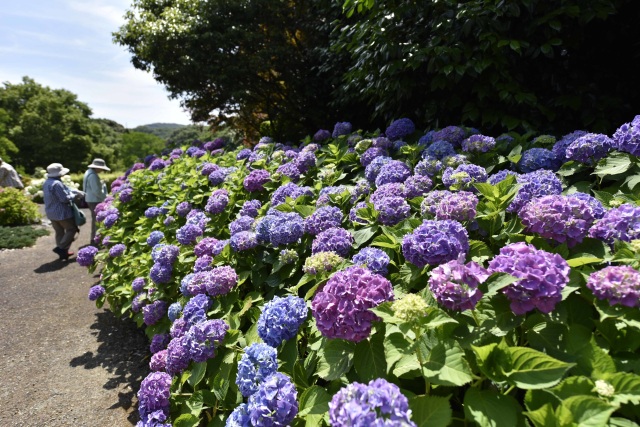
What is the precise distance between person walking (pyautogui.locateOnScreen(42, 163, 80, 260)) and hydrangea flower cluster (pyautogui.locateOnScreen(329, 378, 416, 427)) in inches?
338

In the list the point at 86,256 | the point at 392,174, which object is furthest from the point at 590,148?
the point at 86,256

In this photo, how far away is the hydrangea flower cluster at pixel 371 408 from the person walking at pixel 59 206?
8.59m

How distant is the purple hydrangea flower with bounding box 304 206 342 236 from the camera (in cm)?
227

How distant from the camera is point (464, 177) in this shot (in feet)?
7.12

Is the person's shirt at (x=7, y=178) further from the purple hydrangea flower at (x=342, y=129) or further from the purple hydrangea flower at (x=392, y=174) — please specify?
the purple hydrangea flower at (x=392, y=174)

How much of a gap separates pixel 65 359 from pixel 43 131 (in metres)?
44.2

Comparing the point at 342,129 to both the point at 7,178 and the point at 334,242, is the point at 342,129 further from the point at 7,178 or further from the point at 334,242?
the point at 7,178

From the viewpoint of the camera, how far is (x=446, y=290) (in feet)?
3.99

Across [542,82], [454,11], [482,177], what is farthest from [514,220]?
[542,82]

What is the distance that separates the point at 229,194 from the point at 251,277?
141cm

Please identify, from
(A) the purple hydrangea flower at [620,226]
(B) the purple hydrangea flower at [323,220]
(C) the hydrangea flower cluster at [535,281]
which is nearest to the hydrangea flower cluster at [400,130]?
(B) the purple hydrangea flower at [323,220]

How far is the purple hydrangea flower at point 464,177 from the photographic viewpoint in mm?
2178

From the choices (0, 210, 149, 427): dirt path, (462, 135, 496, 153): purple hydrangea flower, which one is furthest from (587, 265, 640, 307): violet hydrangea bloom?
(0, 210, 149, 427): dirt path

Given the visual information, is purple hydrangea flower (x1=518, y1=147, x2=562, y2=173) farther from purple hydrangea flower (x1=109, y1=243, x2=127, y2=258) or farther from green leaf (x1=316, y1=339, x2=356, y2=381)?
purple hydrangea flower (x1=109, y1=243, x2=127, y2=258)
